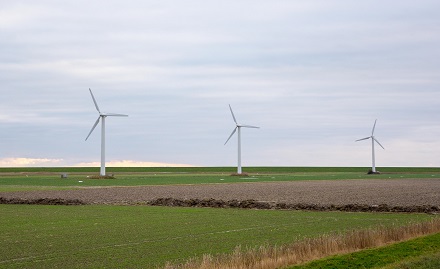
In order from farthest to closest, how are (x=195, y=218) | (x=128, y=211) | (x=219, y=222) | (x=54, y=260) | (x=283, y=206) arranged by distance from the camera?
(x=283, y=206)
(x=128, y=211)
(x=195, y=218)
(x=219, y=222)
(x=54, y=260)

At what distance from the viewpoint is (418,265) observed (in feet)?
59.4

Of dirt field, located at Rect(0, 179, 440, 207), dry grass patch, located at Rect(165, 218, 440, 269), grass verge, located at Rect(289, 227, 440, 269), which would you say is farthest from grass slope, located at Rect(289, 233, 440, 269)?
dirt field, located at Rect(0, 179, 440, 207)

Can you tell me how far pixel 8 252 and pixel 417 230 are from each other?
13.8 m

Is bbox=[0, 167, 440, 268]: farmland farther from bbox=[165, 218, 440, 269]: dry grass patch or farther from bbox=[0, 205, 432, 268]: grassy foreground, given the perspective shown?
bbox=[165, 218, 440, 269]: dry grass patch

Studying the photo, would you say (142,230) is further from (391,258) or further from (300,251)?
(391,258)

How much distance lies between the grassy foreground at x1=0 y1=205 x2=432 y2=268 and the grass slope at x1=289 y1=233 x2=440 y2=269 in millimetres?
4516

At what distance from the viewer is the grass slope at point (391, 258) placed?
18219 millimetres

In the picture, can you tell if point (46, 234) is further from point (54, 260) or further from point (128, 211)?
point (128, 211)

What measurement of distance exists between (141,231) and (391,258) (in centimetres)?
1266

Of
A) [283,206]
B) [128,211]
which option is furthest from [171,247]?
[283,206]

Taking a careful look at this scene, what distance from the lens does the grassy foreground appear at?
21.5 meters

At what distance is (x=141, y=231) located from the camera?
96.7ft

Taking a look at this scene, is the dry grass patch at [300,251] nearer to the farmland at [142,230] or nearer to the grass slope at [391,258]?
the grass slope at [391,258]

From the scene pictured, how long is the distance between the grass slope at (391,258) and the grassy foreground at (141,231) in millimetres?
4516
